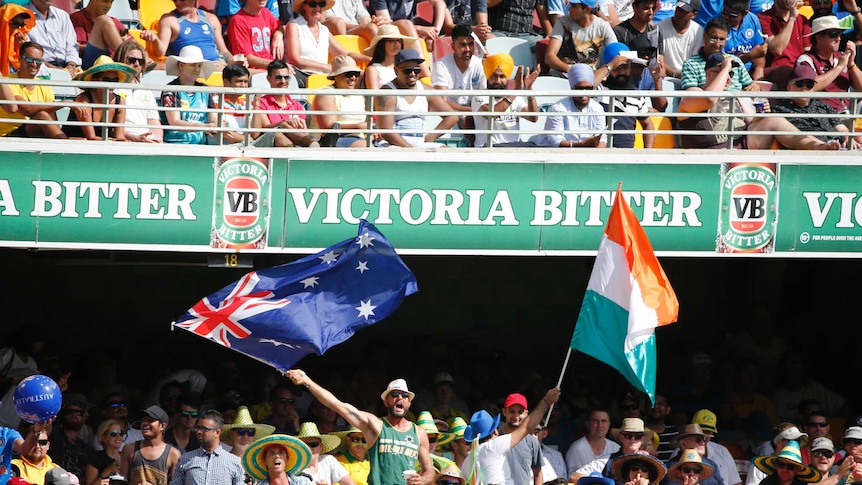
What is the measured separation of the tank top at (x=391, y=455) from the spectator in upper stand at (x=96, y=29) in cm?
457

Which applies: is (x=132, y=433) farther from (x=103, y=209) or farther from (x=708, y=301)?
(x=708, y=301)

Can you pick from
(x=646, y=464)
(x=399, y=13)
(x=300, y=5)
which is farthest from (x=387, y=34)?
(x=646, y=464)

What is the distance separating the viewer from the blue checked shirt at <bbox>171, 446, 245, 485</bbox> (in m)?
10.3

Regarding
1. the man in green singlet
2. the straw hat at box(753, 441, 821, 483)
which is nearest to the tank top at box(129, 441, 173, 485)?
the man in green singlet

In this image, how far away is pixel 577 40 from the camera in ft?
45.6

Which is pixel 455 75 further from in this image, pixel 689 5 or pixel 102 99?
pixel 102 99

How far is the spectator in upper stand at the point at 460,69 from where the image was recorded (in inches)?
509

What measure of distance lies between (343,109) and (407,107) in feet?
1.75

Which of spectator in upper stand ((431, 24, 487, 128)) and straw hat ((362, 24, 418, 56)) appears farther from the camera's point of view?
spectator in upper stand ((431, 24, 487, 128))

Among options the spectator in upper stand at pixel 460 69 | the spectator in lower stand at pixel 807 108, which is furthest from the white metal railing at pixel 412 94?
the spectator in upper stand at pixel 460 69

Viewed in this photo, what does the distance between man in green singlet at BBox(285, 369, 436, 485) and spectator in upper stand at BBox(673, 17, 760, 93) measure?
3393 mm

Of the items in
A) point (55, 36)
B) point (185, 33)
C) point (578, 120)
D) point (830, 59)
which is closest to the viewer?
point (578, 120)

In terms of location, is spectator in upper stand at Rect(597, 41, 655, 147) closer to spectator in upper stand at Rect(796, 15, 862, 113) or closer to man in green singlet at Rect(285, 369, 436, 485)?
spectator in upper stand at Rect(796, 15, 862, 113)

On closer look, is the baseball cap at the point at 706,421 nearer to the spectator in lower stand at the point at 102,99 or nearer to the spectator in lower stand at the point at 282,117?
the spectator in lower stand at the point at 282,117
